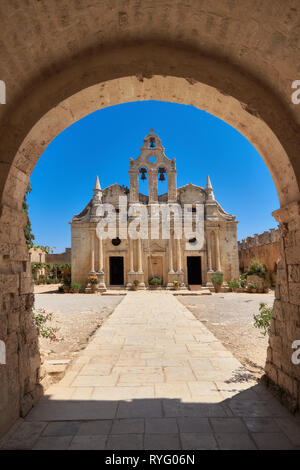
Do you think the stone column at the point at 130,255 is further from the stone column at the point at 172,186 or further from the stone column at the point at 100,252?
the stone column at the point at 172,186

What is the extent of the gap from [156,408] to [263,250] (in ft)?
77.5

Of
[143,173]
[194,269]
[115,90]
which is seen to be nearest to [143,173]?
[143,173]

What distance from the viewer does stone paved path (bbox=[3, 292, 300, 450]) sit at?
2.68 meters

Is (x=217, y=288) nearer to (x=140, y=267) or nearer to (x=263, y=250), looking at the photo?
(x=140, y=267)

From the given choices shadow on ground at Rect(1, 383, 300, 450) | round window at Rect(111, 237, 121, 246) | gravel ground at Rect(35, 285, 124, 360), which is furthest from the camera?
round window at Rect(111, 237, 121, 246)

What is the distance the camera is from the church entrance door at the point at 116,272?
867 inches

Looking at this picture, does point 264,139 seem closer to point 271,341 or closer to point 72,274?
point 271,341

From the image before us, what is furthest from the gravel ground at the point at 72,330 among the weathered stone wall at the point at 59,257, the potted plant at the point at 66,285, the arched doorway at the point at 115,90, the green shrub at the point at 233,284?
the weathered stone wall at the point at 59,257

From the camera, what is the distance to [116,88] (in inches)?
147

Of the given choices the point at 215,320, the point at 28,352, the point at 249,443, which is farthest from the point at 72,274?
the point at 249,443

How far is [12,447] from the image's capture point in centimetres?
259

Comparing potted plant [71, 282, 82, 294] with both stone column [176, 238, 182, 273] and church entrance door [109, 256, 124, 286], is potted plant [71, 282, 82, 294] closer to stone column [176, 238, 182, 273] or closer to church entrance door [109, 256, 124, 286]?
church entrance door [109, 256, 124, 286]

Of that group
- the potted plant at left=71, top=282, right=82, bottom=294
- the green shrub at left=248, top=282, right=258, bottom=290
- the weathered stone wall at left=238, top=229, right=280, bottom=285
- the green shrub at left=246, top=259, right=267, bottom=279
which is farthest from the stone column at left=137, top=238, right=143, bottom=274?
the weathered stone wall at left=238, top=229, right=280, bottom=285

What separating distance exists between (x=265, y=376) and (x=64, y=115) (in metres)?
4.41
